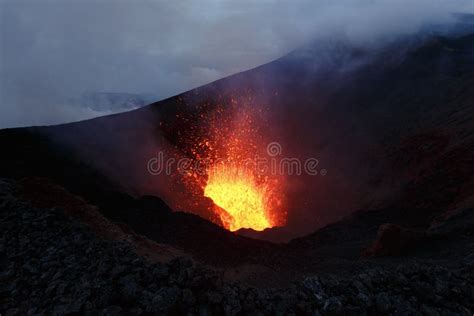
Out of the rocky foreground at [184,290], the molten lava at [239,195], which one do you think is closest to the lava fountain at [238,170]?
the molten lava at [239,195]

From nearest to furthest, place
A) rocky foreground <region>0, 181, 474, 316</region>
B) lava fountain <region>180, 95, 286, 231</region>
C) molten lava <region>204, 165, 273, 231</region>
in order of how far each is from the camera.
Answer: rocky foreground <region>0, 181, 474, 316</region> → lava fountain <region>180, 95, 286, 231</region> → molten lava <region>204, 165, 273, 231</region>

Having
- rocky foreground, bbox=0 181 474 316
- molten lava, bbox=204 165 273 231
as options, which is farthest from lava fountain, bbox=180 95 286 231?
rocky foreground, bbox=0 181 474 316

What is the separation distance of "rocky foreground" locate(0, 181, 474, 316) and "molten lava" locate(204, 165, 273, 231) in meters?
14.6

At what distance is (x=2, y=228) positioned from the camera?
21.0 feet

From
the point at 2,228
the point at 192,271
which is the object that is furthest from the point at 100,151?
the point at 192,271

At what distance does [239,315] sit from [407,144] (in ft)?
50.8

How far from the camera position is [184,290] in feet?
14.8

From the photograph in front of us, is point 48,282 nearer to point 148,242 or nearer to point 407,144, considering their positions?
point 148,242

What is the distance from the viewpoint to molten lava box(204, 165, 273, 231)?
66.5 feet

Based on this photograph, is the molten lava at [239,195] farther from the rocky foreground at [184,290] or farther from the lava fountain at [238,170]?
the rocky foreground at [184,290]

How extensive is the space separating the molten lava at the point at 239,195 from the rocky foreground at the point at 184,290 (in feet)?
48.0

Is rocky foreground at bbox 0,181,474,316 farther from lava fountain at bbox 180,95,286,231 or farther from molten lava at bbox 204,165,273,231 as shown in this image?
molten lava at bbox 204,165,273,231

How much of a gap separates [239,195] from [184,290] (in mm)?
17448

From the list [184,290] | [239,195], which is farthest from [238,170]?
[184,290]
